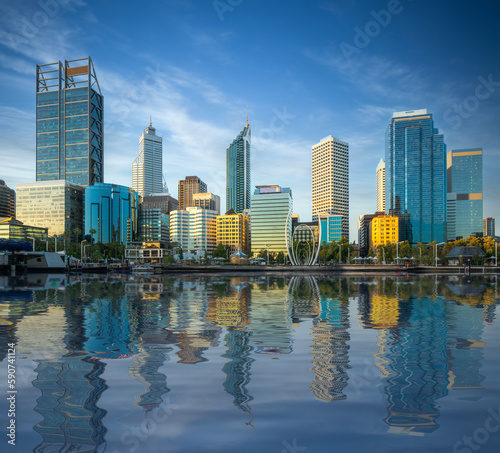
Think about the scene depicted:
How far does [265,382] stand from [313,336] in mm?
7078

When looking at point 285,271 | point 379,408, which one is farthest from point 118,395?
point 285,271

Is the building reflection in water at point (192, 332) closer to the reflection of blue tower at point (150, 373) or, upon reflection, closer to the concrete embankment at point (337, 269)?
the reflection of blue tower at point (150, 373)

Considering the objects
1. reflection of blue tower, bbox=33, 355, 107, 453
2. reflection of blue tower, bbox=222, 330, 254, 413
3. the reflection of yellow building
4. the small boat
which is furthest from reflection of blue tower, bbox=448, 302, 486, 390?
the small boat

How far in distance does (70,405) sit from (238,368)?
4.88m

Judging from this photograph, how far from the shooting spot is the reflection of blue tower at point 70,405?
7.71 metres

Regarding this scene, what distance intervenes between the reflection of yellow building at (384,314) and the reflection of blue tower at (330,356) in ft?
5.11

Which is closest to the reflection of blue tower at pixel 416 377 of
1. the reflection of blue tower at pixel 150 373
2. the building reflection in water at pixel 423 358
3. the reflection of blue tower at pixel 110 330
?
the building reflection in water at pixel 423 358

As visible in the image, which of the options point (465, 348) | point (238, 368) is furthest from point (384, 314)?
point (238, 368)

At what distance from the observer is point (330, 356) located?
14.2m

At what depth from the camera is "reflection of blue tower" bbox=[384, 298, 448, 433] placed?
341 inches

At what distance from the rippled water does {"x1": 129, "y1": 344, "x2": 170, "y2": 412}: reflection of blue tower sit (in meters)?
0.05

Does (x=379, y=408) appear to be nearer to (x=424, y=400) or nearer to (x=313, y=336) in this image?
(x=424, y=400)

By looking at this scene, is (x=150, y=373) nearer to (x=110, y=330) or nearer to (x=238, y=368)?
(x=238, y=368)

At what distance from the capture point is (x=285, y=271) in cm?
12419
